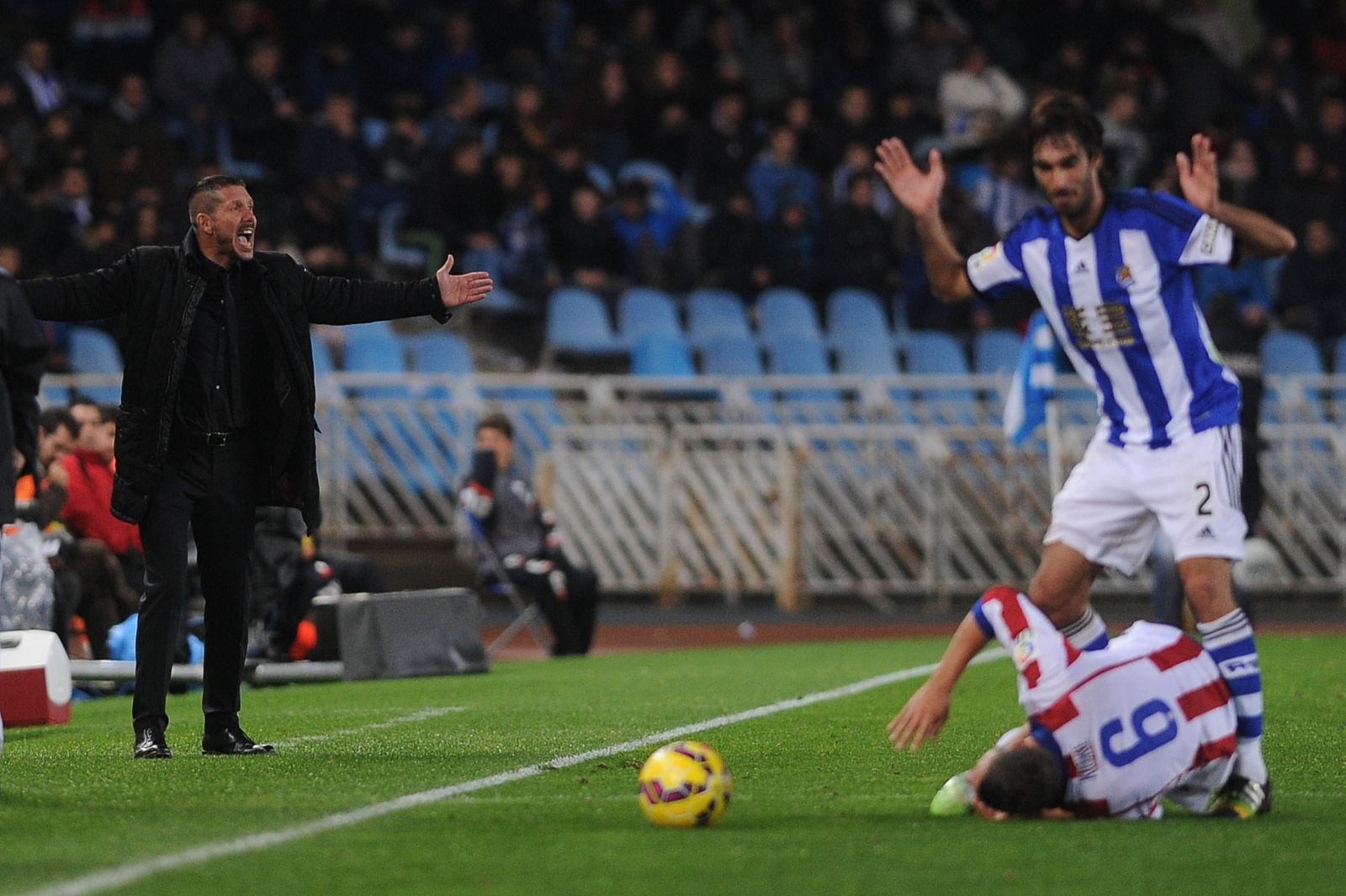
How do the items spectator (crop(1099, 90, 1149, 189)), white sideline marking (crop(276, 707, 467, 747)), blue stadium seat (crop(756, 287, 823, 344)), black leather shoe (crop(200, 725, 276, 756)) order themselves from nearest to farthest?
black leather shoe (crop(200, 725, 276, 756)) → white sideline marking (crop(276, 707, 467, 747)) → blue stadium seat (crop(756, 287, 823, 344)) → spectator (crop(1099, 90, 1149, 189))

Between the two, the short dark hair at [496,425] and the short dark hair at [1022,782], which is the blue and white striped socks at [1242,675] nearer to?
the short dark hair at [1022,782]

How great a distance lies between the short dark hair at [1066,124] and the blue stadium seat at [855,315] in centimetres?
1424

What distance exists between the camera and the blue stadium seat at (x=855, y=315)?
2128cm

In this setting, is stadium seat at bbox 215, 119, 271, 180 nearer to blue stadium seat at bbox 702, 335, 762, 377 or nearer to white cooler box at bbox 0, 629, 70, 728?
blue stadium seat at bbox 702, 335, 762, 377

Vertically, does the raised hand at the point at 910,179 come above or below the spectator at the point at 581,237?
below

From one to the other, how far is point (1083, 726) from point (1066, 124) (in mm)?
1870

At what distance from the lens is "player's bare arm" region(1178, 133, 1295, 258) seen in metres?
6.75

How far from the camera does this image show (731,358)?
20469mm

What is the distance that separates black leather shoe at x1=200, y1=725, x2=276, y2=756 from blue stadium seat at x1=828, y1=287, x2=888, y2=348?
13140 mm

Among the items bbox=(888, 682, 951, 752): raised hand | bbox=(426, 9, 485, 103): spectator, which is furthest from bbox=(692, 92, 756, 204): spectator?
bbox=(888, 682, 951, 752): raised hand

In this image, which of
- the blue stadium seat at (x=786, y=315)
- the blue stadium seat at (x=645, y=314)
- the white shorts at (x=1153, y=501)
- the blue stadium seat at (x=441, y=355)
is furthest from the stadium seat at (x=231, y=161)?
the white shorts at (x=1153, y=501)

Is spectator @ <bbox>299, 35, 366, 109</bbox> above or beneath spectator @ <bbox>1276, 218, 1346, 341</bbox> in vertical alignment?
above

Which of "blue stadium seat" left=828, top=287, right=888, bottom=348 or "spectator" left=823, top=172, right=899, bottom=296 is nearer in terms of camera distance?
"blue stadium seat" left=828, top=287, right=888, bottom=348

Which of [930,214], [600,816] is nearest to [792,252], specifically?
[930,214]
